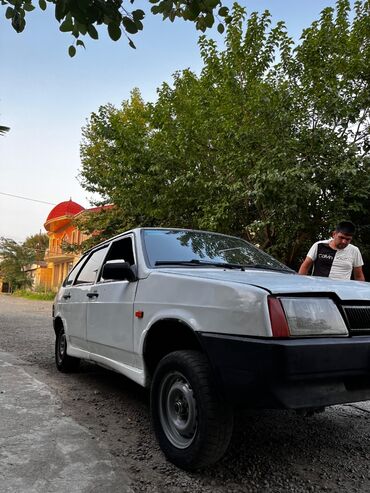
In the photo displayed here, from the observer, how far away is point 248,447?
3062mm

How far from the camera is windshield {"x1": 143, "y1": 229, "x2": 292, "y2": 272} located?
3563mm

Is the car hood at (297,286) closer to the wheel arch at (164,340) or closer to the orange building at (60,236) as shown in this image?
the wheel arch at (164,340)

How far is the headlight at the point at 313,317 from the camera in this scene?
2297 mm

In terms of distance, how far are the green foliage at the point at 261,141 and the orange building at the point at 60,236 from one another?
2546 cm

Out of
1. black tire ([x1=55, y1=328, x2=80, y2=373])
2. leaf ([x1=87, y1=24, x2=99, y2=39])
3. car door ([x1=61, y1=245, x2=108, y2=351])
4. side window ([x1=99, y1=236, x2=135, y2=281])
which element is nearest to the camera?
leaf ([x1=87, y1=24, x2=99, y2=39])

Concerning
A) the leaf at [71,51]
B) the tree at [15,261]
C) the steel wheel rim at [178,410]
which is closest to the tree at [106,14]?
the leaf at [71,51]

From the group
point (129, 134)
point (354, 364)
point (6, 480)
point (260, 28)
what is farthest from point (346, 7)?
point (6, 480)

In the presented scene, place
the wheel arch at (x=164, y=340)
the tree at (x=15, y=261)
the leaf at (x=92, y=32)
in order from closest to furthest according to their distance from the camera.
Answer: the wheel arch at (x=164, y=340), the leaf at (x=92, y=32), the tree at (x=15, y=261)

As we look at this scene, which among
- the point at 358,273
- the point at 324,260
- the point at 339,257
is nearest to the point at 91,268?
the point at 324,260

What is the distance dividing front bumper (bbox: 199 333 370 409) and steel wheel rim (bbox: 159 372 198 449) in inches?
13.0

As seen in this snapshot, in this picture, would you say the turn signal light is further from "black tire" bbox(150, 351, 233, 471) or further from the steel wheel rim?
the steel wheel rim

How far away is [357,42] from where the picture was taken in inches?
408

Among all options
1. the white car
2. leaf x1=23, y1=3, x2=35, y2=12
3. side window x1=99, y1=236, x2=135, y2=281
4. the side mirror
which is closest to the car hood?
the white car

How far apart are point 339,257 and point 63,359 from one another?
356 centimetres
